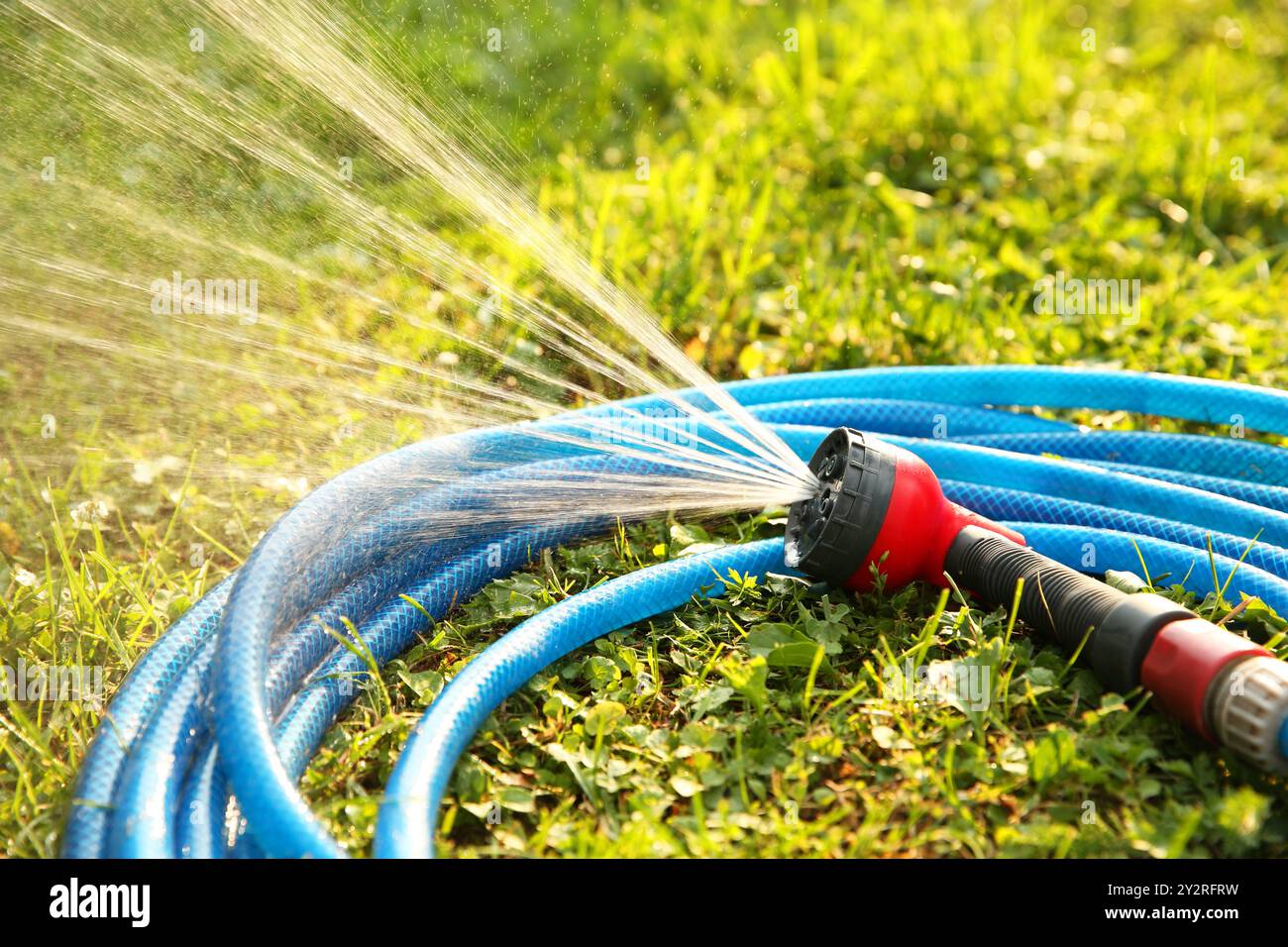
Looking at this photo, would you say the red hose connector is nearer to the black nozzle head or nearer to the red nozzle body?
the red nozzle body

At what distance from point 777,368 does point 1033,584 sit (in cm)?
147

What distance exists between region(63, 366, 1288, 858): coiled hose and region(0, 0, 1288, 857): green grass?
0.11m

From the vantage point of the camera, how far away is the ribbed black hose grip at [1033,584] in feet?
7.82

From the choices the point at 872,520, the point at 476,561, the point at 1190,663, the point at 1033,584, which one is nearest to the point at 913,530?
the point at 872,520

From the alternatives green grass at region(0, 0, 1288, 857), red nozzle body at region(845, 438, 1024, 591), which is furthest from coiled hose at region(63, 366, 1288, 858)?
red nozzle body at region(845, 438, 1024, 591)

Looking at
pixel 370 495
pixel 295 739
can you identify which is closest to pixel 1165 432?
pixel 370 495

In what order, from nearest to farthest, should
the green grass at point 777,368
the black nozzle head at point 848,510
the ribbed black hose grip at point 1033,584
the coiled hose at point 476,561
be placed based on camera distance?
the coiled hose at point 476,561
the green grass at point 777,368
the ribbed black hose grip at point 1033,584
the black nozzle head at point 848,510

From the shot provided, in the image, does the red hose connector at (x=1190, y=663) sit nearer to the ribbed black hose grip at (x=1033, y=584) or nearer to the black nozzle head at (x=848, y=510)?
the ribbed black hose grip at (x=1033, y=584)

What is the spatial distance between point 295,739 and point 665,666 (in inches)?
32.1

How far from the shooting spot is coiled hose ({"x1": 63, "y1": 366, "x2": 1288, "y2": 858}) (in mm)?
2041

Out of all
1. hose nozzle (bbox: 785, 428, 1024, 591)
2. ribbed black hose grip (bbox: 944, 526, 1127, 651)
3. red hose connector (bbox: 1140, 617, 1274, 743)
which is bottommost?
red hose connector (bbox: 1140, 617, 1274, 743)

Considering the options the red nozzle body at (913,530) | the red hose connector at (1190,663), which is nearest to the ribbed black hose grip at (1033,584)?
the red nozzle body at (913,530)

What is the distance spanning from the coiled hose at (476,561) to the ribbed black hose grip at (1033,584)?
0.25 meters
